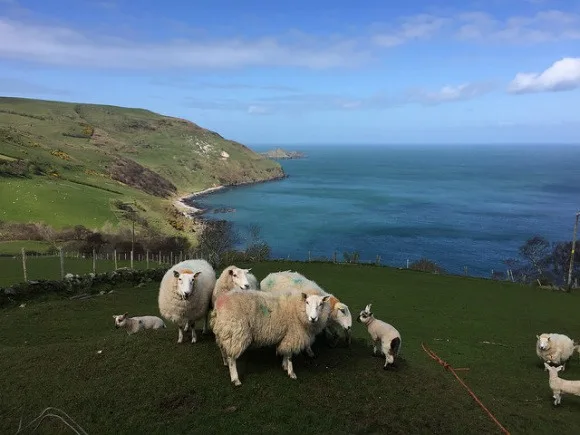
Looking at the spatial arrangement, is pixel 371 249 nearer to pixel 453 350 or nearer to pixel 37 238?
pixel 37 238

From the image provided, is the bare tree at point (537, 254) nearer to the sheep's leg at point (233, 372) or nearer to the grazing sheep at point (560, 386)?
the grazing sheep at point (560, 386)

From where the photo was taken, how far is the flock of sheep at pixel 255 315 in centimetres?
827

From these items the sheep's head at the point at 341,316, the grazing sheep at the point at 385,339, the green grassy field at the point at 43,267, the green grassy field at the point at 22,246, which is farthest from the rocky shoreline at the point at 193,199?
the sheep's head at the point at 341,316

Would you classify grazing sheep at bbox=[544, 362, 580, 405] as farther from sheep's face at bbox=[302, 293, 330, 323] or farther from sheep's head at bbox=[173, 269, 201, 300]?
sheep's head at bbox=[173, 269, 201, 300]

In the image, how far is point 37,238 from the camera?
50.7m

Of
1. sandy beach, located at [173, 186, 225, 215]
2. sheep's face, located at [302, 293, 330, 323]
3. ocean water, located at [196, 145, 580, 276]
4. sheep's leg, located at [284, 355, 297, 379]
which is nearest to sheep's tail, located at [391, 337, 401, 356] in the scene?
sheep's face, located at [302, 293, 330, 323]

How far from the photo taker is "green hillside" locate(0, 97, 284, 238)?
6156 cm

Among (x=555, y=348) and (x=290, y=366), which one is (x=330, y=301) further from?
(x=555, y=348)

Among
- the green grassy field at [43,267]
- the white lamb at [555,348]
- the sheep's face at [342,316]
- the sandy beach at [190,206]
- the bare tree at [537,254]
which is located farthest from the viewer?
the sandy beach at [190,206]

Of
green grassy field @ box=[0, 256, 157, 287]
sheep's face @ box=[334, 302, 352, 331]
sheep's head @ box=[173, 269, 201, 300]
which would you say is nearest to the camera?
sheep's head @ box=[173, 269, 201, 300]

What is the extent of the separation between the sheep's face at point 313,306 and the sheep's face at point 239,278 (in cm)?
165

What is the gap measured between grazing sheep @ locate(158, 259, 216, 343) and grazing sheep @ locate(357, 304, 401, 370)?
4.02m

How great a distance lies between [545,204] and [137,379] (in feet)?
454

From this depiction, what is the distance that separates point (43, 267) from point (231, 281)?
1930cm
